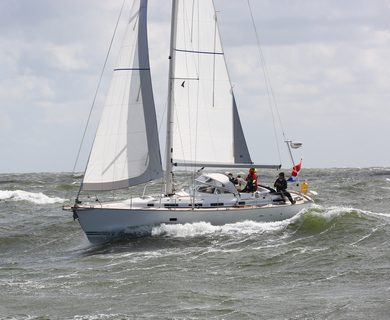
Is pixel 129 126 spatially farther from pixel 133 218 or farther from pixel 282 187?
pixel 282 187

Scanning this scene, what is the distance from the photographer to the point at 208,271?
2152 centimetres

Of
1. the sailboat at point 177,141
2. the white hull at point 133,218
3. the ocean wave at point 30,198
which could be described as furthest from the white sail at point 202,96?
the ocean wave at point 30,198

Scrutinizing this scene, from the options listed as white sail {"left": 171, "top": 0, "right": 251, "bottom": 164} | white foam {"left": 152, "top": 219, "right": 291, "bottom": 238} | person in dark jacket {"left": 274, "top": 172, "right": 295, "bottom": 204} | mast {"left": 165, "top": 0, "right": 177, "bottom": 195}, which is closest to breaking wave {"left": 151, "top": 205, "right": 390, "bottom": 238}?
white foam {"left": 152, "top": 219, "right": 291, "bottom": 238}

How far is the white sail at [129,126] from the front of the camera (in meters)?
26.9

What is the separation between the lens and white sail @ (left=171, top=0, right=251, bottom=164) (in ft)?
95.2

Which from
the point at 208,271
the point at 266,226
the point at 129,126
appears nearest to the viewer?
the point at 208,271

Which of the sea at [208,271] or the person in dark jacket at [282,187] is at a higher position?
the person in dark jacket at [282,187]

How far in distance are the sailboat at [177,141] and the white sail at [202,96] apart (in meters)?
A: 0.04

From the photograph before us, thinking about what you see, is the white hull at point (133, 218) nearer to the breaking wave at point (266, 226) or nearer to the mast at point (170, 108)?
the breaking wave at point (266, 226)

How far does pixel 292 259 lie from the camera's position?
920 inches

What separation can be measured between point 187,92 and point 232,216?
205 inches

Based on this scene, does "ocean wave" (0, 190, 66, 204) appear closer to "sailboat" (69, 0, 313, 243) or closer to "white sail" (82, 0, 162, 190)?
"sailboat" (69, 0, 313, 243)

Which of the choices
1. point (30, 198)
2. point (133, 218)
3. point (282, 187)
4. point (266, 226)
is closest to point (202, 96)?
point (282, 187)

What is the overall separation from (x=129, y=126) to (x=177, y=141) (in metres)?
2.43
